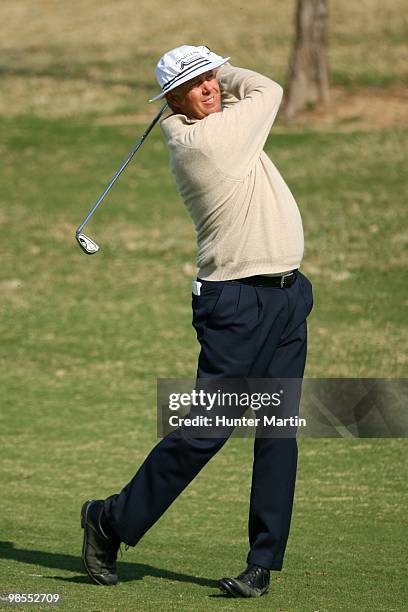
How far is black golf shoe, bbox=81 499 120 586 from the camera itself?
472cm

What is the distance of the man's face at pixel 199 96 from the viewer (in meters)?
4.56

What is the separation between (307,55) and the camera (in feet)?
56.9

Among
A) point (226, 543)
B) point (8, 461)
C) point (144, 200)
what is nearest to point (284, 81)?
point (144, 200)

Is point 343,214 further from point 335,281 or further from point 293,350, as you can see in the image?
point 293,350

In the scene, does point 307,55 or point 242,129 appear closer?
point 242,129

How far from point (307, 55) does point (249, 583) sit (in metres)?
13.6

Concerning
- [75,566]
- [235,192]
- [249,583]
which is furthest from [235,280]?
[75,566]

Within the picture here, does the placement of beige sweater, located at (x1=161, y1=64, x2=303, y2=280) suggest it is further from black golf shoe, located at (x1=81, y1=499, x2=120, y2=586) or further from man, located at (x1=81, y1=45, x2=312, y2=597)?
black golf shoe, located at (x1=81, y1=499, x2=120, y2=586)

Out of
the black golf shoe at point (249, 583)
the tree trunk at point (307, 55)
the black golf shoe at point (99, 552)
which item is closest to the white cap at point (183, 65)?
the black golf shoe at point (99, 552)

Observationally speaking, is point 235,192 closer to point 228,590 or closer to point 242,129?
point 242,129

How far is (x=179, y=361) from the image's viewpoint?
938 centimetres

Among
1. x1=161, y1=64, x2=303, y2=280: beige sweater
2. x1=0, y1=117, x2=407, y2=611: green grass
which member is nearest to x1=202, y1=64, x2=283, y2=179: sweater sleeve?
x1=161, y1=64, x2=303, y2=280: beige sweater

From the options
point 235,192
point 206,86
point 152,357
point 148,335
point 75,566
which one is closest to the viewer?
point 235,192

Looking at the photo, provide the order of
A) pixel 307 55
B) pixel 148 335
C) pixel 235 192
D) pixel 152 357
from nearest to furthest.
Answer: pixel 235 192, pixel 152 357, pixel 148 335, pixel 307 55
